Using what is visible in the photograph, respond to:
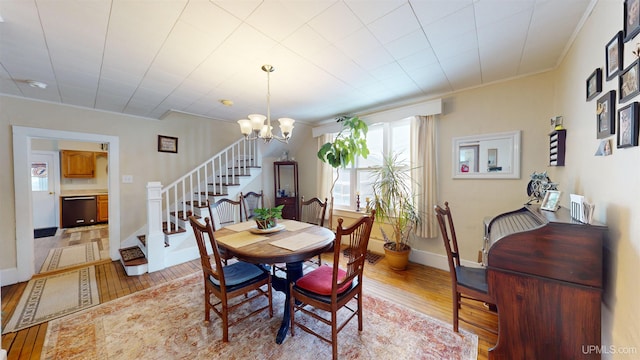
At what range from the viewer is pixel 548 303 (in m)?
1.27

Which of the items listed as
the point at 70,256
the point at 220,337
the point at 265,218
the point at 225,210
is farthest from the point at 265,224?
the point at 70,256

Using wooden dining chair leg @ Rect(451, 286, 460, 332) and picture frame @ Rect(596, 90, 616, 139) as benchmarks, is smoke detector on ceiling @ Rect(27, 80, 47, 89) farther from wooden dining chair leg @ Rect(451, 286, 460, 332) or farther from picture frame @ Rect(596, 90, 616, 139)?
picture frame @ Rect(596, 90, 616, 139)

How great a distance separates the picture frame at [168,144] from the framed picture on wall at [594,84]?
5.25 m

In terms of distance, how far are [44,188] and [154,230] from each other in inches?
190

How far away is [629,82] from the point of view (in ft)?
3.47

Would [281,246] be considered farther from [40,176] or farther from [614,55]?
[40,176]

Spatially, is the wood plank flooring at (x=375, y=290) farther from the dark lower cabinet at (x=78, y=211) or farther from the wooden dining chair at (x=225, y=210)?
the dark lower cabinet at (x=78, y=211)

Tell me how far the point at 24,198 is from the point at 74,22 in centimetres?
289

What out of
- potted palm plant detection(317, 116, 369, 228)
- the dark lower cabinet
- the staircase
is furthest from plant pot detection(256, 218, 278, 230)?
the dark lower cabinet

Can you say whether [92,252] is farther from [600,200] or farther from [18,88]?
[600,200]

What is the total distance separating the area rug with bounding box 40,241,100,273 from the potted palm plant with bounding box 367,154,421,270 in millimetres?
4561

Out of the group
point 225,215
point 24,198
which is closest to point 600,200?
point 225,215

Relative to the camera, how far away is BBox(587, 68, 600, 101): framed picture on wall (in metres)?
1.35

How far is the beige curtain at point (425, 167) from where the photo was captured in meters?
2.95
